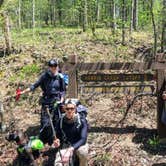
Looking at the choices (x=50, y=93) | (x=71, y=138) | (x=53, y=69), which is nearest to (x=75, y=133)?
(x=71, y=138)

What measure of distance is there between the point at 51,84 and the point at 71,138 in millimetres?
1725

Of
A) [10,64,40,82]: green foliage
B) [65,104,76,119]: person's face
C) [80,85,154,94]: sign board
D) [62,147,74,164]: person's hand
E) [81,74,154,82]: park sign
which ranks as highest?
[81,74,154,82]: park sign

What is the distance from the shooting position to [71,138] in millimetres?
7297

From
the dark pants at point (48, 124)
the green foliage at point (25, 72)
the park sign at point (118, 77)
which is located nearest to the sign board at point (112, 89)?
the park sign at point (118, 77)

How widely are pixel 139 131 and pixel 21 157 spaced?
3189mm

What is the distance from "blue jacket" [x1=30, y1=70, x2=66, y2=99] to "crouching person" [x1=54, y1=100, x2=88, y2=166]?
4.34 feet

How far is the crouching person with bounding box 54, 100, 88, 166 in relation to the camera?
22.9ft

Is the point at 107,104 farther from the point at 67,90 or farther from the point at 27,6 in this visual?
the point at 27,6

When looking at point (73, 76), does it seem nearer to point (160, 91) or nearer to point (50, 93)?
point (50, 93)

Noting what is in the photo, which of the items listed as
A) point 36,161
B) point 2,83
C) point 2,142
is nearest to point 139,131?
point 36,161

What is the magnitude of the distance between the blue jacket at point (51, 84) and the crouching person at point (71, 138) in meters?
1.32

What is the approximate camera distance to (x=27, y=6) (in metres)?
49.8

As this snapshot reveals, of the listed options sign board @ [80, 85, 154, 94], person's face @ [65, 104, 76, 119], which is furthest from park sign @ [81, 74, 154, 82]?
person's face @ [65, 104, 76, 119]

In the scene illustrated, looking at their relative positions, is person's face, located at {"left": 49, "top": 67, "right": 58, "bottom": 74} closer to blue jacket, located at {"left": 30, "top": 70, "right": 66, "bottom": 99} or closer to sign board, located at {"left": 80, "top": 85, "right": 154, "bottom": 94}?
blue jacket, located at {"left": 30, "top": 70, "right": 66, "bottom": 99}
